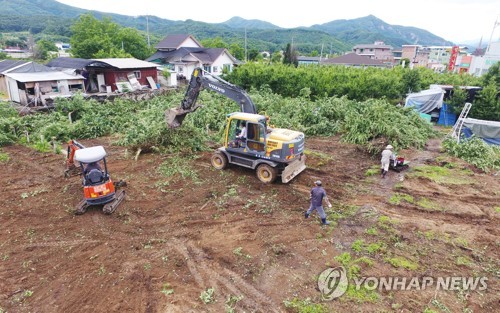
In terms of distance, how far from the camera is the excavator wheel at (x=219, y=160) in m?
11.2

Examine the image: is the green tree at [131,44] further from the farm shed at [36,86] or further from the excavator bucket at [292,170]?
the excavator bucket at [292,170]

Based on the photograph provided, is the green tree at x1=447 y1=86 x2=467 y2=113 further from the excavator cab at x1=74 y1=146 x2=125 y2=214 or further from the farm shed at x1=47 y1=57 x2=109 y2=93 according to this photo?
the farm shed at x1=47 y1=57 x2=109 y2=93

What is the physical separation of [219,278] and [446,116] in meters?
19.3

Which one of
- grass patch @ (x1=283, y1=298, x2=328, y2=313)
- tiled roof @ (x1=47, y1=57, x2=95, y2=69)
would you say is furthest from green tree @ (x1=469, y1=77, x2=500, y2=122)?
tiled roof @ (x1=47, y1=57, x2=95, y2=69)

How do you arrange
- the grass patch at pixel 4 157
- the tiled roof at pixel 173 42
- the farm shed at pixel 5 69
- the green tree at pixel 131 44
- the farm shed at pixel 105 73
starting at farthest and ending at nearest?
1. the tiled roof at pixel 173 42
2. the green tree at pixel 131 44
3. the farm shed at pixel 105 73
4. the farm shed at pixel 5 69
5. the grass patch at pixel 4 157

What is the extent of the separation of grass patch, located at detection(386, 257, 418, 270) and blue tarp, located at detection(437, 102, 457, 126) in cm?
1610

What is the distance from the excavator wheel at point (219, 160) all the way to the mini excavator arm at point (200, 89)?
1843 millimetres

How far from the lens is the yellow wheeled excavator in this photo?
9914 millimetres

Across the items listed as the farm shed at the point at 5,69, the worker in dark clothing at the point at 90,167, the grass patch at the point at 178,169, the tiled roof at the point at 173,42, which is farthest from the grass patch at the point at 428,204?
the tiled roof at the point at 173,42

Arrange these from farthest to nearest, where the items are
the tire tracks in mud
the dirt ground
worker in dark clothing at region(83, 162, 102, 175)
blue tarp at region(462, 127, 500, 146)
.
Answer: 1. blue tarp at region(462, 127, 500, 146)
2. worker in dark clothing at region(83, 162, 102, 175)
3. the dirt ground
4. the tire tracks in mud

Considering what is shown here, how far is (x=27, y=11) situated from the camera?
655ft

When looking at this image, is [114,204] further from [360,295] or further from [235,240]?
[360,295]

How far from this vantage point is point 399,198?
9641 millimetres

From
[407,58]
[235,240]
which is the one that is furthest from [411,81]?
[407,58]
